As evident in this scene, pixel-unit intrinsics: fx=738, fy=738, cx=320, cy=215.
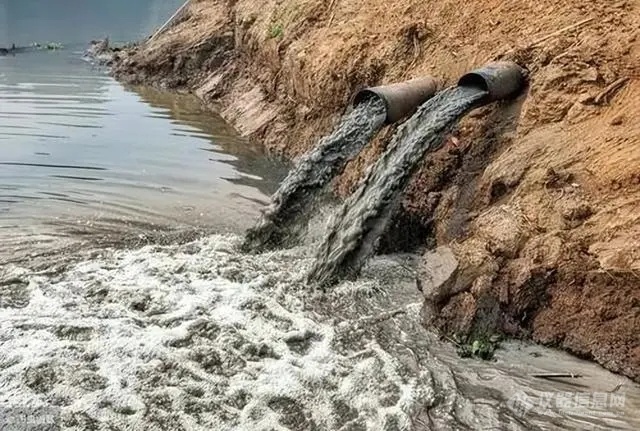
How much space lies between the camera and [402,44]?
8477mm

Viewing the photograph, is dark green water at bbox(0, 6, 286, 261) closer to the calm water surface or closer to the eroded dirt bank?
the calm water surface

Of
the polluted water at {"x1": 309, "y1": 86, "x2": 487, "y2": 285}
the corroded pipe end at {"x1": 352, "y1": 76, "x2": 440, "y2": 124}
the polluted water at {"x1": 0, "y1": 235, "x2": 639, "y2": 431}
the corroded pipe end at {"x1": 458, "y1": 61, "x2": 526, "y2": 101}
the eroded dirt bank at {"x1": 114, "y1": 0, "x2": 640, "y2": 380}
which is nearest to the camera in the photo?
the polluted water at {"x1": 0, "y1": 235, "x2": 639, "y2": 431}

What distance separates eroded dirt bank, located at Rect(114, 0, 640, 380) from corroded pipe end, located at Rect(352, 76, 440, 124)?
408 mm

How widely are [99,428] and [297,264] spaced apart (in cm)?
253

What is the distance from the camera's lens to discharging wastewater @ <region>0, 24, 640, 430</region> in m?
3.99

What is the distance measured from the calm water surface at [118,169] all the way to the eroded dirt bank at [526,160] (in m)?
1.17

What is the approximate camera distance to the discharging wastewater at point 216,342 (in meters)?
3.99

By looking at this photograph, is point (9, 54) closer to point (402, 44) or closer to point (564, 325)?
point (402, 44)

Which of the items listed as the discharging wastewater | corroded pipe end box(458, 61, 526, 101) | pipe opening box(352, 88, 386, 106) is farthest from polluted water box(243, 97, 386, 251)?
corroded pipe end box(458, 61, 526, 101)

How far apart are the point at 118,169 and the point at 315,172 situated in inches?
127

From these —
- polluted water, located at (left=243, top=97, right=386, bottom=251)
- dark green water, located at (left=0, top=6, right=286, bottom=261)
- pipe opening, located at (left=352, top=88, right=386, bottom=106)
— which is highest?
pipe opening, located at (left=352, top=88, right=386, bottom=106)

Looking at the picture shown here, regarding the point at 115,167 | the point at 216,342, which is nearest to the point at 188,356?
the point at 216,342

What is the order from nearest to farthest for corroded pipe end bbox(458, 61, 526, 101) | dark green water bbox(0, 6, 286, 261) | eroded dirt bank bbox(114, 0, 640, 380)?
eroded dirt bank bbox(114, 0, 640, 380)
corroded pipe end bbox(458, 61, 526, 101)
dark green water bbox(0, 6, 286, 261)

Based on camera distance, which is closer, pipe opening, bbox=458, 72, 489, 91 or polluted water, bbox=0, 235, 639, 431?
polluted water, bbox=0, 235, 639, 431
